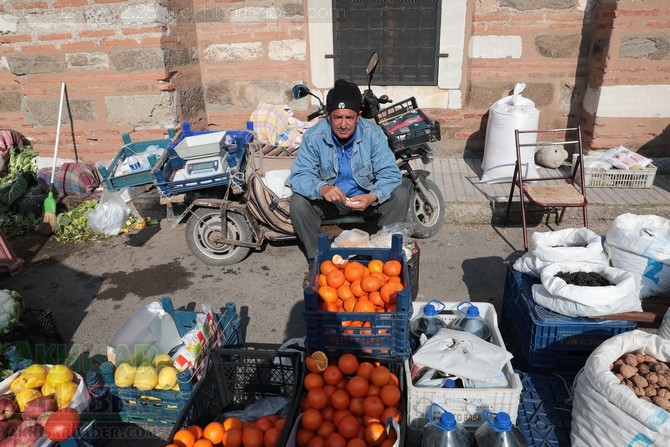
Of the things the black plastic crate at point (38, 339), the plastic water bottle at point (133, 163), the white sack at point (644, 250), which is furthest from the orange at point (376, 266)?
the plastic water bottle at point (133, 163)

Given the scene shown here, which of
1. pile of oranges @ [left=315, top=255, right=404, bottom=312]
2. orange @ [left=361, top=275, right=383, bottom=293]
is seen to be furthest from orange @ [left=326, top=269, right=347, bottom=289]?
orange @ [left=361, top=275, right=383, bottom=293]

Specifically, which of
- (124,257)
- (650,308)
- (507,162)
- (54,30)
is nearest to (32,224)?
(124,257)

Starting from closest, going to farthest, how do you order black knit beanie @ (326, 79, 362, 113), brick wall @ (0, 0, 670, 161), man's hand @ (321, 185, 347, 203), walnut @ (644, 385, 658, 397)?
1. walnut @ (644, 385, 658, 397)
2. black knit beanie @ (326, 79, 362, 113)
3. man's hand @ (321, 185, 347, 203)
4. brick wall @ (0, 0, 670, 161)

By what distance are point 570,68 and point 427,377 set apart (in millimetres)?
5795

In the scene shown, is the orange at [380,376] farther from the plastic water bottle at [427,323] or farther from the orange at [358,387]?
the plastic water bottle at [427,323]

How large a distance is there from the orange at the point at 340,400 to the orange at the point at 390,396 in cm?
19

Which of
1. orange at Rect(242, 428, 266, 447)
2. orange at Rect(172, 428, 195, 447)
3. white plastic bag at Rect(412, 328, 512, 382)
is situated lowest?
orange at Rect(242, 428, 266, 447)

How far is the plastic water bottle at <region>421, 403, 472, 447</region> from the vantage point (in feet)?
7.02

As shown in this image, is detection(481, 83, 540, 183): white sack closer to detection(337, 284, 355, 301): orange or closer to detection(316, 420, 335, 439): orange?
detection(337, 284, 355, 301): orange

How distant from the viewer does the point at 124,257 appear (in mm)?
5195

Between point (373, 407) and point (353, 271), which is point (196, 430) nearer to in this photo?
point (373, 407)

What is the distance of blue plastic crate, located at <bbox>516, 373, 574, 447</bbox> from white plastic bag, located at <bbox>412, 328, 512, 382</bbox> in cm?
44

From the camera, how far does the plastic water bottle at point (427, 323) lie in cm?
288

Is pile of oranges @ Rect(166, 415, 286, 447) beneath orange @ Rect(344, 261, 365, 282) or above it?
beneath
